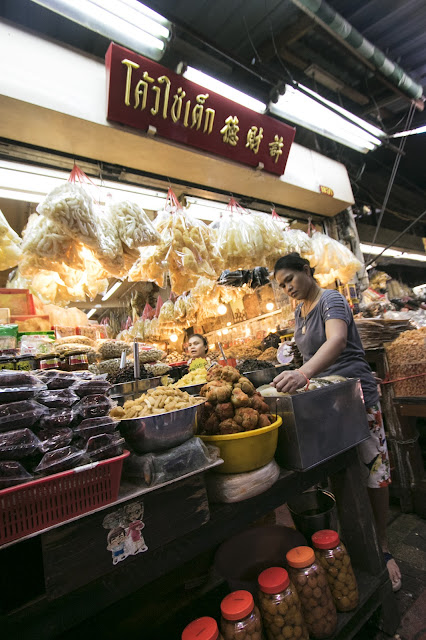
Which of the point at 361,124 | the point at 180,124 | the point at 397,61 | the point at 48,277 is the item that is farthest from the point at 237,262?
the point at 397,61

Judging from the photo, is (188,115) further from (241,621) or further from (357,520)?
(241,621)

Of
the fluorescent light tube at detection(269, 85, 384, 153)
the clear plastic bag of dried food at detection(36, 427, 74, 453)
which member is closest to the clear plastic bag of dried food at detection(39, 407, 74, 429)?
the clear plastic bag of dried food at detection(36, 427, 74, 453)

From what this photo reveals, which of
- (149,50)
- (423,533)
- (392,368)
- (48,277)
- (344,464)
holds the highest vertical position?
(149,50)

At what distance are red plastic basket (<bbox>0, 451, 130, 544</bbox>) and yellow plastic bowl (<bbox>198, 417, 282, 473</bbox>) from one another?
43 cm

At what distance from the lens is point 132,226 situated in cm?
216

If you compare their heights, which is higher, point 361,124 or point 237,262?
point 361,124

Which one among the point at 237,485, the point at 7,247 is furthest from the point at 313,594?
the point at 7,247

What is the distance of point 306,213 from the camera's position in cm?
456

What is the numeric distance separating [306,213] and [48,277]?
3.65 meters

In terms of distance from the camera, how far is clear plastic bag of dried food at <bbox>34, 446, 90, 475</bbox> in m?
0.78

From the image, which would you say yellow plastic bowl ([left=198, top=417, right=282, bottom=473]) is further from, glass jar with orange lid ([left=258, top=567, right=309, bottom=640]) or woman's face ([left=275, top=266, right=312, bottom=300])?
woman's face ([left=275, top=266, right=312, bottom=300])

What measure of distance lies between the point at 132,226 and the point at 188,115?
57.7 inches

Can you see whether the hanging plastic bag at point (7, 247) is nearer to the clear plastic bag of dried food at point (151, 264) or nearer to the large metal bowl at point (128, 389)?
the clear plastic bag of dried food at point (151, 264)

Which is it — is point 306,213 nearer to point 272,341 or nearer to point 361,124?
point 361,124
